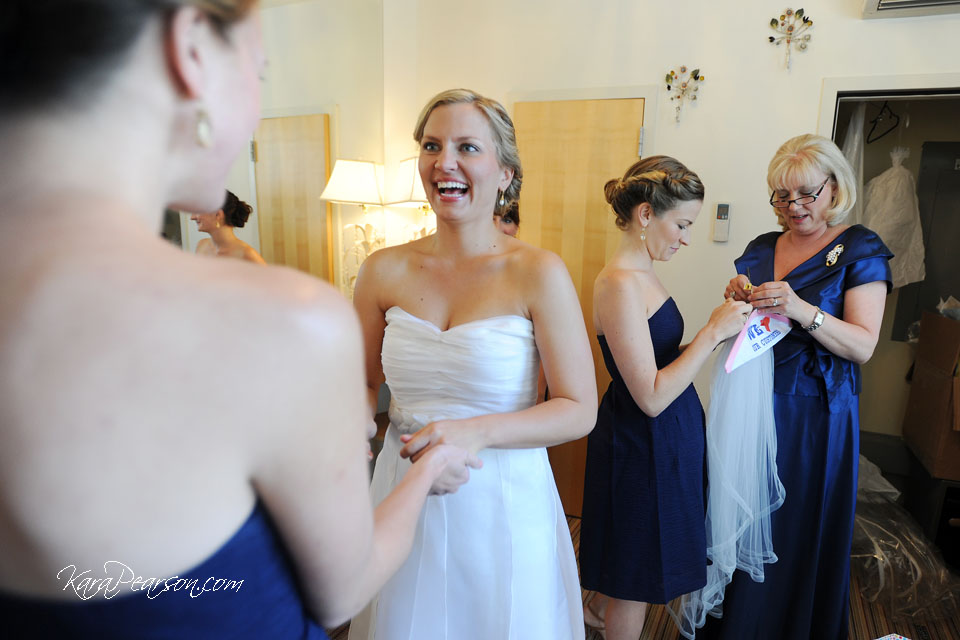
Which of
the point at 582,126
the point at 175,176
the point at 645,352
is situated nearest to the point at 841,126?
the point at 582,126

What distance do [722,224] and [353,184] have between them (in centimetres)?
181

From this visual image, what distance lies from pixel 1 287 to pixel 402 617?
1.11m

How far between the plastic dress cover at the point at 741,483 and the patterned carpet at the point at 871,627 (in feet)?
1.56

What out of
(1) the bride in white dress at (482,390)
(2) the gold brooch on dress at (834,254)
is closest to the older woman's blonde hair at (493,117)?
(1) the bride in white dress at (482,390)

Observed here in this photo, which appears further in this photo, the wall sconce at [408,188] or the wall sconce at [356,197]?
the wall sconce at [408,188]

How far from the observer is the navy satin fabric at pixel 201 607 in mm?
479

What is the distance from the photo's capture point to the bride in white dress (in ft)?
4.24

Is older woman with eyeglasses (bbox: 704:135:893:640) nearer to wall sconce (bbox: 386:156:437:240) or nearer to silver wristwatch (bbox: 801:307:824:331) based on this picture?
silver wristwatch (bbox: 801:307:824:331)

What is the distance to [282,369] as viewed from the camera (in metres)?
0.47

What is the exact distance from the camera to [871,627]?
2.42m

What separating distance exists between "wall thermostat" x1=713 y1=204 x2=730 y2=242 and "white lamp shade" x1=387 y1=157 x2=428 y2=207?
4.69 feet

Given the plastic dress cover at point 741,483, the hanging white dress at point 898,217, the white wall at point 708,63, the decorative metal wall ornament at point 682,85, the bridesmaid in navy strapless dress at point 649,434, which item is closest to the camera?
the bridesmaid in navy strapless dress at point 649,434

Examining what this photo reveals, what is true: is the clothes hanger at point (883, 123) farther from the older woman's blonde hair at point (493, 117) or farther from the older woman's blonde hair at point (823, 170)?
the older woman's blonde hair at point (493, 117)

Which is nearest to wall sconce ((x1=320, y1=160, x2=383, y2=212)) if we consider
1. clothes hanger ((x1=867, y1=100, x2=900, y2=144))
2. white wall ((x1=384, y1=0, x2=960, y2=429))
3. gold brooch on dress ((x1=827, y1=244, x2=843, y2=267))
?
white wall ((x1=384, y1=0, x2=960, y2=429))
